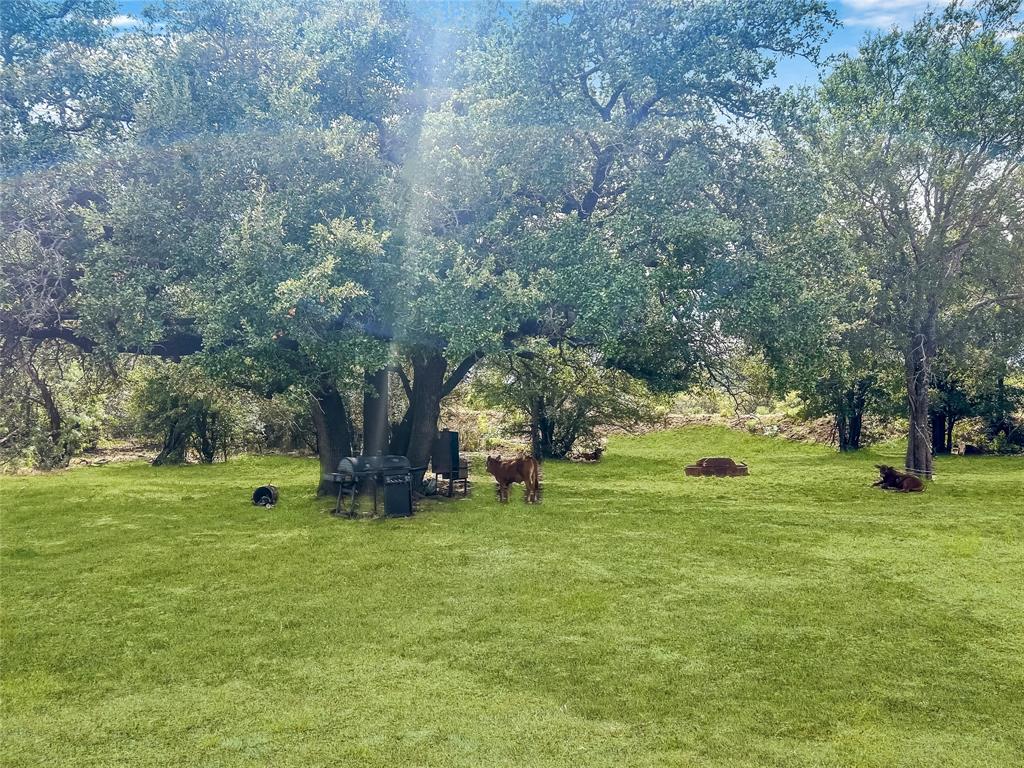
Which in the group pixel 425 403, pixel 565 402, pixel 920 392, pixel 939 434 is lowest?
pixel 939 434

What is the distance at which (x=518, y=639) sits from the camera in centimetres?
942

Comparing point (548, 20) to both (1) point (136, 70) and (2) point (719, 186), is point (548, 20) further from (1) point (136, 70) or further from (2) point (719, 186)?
(1) point (136, 70)

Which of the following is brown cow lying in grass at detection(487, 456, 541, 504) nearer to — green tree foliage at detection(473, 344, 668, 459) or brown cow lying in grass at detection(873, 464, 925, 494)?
green tree foliage at detection(473, 344, 668, 459)

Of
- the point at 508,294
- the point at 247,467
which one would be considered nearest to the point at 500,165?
the point at 508,294

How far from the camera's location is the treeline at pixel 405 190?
16.1 m

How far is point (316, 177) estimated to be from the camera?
1711 cm

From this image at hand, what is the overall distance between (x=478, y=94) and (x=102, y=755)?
15518mm

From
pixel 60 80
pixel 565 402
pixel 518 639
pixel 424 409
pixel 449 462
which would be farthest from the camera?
pixel 565 402

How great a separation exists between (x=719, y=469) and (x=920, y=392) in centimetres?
699

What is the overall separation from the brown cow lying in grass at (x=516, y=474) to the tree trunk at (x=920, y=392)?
13380 millimetres

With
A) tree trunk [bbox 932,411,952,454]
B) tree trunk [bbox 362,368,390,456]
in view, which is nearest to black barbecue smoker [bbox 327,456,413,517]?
tree trunk [bbox 362,368,390,456]

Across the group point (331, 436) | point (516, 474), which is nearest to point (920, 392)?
point (516, 474)

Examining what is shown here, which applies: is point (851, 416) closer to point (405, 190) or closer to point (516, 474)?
point (516, 474)

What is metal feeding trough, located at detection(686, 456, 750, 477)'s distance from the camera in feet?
86.2
